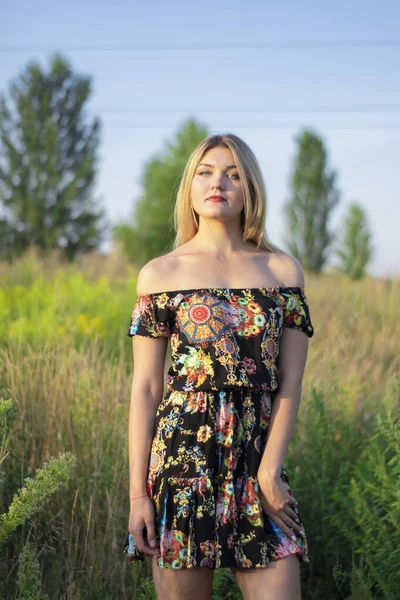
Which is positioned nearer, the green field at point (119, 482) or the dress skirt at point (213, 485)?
the dress skirt at point (213, 485)

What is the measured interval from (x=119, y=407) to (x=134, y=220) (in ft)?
111

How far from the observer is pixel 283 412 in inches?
84.8

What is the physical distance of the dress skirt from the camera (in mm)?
2037

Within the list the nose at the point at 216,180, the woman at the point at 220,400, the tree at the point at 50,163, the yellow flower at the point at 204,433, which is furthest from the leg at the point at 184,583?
the tree at the point at 50,163

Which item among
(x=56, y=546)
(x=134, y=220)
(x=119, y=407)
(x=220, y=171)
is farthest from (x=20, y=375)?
(x=134, y=220)

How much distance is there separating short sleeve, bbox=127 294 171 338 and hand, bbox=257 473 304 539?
0.54 m

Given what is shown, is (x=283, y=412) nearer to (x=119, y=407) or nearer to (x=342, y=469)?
(x=342, y=469)

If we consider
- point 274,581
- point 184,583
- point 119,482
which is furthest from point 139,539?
point 119,482

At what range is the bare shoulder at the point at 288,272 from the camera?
228cm

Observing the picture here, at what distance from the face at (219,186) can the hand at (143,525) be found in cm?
93

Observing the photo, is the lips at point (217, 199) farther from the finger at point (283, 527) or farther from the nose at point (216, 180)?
the finger at point (283, 527)

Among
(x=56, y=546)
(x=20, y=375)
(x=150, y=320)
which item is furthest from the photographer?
(x=20, y=375)

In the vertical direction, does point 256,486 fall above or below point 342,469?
above

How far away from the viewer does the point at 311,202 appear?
35.2 m
